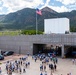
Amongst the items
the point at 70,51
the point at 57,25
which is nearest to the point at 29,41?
the point at 70,51

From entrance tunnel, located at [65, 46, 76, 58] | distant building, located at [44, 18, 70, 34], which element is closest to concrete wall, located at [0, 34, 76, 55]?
entrance tunnel, located at [65, 46, 76, 58]

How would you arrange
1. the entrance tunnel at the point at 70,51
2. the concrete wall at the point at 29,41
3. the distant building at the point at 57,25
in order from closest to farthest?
the concrete wall at the point at 29,41
the entrance tunnel at the point at 70,51
the distant building at the point at 57,25

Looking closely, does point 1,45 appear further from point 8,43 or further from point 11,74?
point 11,74

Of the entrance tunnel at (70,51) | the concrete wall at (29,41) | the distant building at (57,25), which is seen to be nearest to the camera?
the concrete wall at (29,41)

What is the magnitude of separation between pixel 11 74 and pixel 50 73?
6108 millimetres

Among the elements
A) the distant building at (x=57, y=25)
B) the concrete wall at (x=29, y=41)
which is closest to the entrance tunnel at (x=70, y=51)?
the concrete wall at (x=29, y=41)

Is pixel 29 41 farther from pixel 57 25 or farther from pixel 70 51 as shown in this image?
pixel 57 25

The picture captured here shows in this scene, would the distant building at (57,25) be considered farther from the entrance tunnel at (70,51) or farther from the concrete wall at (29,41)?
the concrete wall at (29,41)

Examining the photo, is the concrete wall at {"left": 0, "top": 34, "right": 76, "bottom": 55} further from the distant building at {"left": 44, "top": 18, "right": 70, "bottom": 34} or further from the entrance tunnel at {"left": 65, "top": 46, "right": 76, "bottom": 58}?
the distant building at {"left": 44, "top": 18, "right": 70, "bottom": 34}

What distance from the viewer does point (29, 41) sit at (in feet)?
162

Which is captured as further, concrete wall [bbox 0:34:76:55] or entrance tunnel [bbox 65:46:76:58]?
entrance tunnel [bbox 65:46:76:58]

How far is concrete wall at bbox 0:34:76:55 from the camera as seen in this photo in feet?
144

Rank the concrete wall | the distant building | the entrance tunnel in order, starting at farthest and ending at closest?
the distant building, the entrance tunnel, the concrete wall

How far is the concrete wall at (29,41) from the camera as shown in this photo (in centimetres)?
4384
